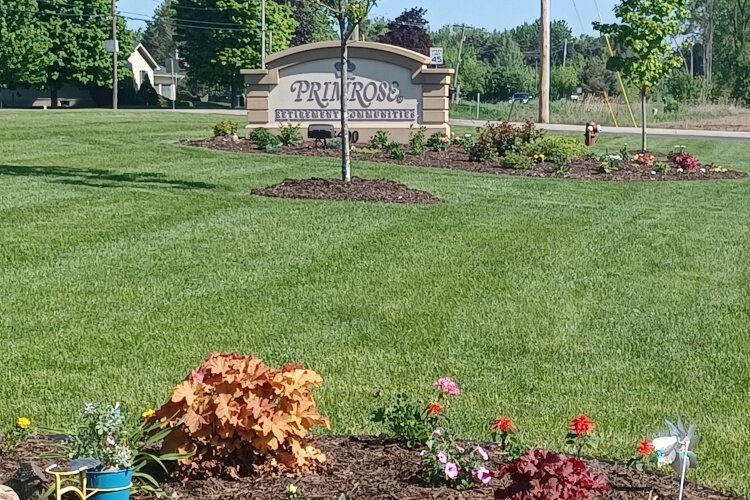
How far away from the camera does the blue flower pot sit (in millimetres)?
3436

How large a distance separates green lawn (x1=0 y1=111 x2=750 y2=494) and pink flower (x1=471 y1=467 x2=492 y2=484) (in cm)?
99

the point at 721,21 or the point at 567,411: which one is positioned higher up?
the point at 721,21

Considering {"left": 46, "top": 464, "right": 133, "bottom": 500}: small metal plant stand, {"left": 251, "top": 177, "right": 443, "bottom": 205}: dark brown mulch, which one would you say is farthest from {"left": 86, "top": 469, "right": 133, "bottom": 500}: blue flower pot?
{"left": 251, "top": 177, "right": 443, "bottom": 205}: dark brown mulch

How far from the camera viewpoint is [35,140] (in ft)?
68.5

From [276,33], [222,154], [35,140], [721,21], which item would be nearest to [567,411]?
[222,154]

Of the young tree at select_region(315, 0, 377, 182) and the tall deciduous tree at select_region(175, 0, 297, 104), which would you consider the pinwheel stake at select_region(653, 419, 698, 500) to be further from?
the tall deciduous tree at select_region(175, 0, 297, 104)

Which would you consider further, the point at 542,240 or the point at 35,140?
the point at 35,140

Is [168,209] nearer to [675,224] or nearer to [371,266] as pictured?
[371,266]

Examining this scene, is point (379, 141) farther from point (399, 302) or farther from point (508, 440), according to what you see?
point (508, 440)

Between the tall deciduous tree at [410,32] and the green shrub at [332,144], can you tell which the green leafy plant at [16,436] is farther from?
the tall deciduous tree at [410,32]

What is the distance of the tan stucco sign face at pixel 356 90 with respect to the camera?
74.0 ft

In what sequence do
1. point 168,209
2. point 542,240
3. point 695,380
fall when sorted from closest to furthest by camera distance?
1. point 695,380
2. point 542,240
3. point 168,209

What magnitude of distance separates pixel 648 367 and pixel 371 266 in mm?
3106

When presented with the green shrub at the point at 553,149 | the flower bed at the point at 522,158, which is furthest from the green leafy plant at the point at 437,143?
the green shrub at the point at 553,149
